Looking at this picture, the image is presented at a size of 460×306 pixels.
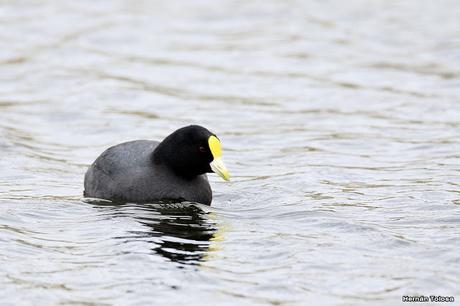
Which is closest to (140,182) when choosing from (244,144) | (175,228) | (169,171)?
(169,171)

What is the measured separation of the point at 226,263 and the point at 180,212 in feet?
6.17

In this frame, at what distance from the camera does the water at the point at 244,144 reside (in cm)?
826

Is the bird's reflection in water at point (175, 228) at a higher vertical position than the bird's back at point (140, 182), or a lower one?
lower

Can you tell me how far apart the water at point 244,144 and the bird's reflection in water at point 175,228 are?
3cm

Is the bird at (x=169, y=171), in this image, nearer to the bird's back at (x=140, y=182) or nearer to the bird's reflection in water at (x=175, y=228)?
the bird's back at (x=140, y=182)

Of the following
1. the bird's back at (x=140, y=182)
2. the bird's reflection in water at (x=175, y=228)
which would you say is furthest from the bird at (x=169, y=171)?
the bird's reflection in water at (x=175, y=228)

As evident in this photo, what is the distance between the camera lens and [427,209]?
10461mm

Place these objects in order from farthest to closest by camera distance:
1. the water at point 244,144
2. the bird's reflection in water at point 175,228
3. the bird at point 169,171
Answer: the bird at point 169,171 < the bird's reflection in water at point 175,228 < the water at point 244,144

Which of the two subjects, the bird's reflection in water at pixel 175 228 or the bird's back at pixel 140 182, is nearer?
the bird's reflection in water at pixel 175 228

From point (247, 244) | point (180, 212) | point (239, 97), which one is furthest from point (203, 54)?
point (247, 244)

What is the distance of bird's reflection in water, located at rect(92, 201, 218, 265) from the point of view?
890cm

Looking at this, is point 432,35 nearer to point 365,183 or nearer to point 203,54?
point 203,54

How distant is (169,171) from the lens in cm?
1077

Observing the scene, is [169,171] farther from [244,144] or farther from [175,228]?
[244,144]
